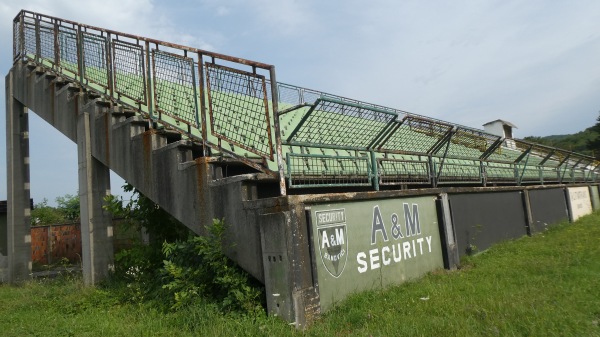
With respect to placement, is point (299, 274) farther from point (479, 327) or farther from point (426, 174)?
point (426, 174)

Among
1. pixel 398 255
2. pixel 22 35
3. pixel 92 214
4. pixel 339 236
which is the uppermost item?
pixel 22 35

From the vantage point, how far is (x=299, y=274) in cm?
428

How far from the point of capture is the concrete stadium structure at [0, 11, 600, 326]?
4.66m

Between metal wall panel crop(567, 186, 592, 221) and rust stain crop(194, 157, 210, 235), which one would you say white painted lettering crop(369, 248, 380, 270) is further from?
metal wall panel crop(567, 186, 592, 221)

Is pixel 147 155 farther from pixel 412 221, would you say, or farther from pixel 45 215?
pixel 45 215

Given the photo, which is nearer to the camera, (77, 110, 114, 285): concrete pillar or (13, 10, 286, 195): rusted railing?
(13, 10, 286, 195): rusted railing

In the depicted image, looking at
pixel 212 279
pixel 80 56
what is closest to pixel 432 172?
pixel 212 279

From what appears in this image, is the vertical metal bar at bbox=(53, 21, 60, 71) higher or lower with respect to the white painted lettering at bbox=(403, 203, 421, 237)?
higher

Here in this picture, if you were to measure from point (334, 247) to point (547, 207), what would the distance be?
983 cm

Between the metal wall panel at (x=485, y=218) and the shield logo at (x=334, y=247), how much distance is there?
Result: 3283 millimetres

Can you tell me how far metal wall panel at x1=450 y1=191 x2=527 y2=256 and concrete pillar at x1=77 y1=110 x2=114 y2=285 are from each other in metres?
5.91

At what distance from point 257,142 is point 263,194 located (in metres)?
0.66

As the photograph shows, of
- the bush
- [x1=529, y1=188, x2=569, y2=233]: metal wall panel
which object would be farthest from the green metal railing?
[x1=529, y1=188, x2=569, y2=233]: metal wall panel

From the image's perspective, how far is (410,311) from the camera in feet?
14.6
